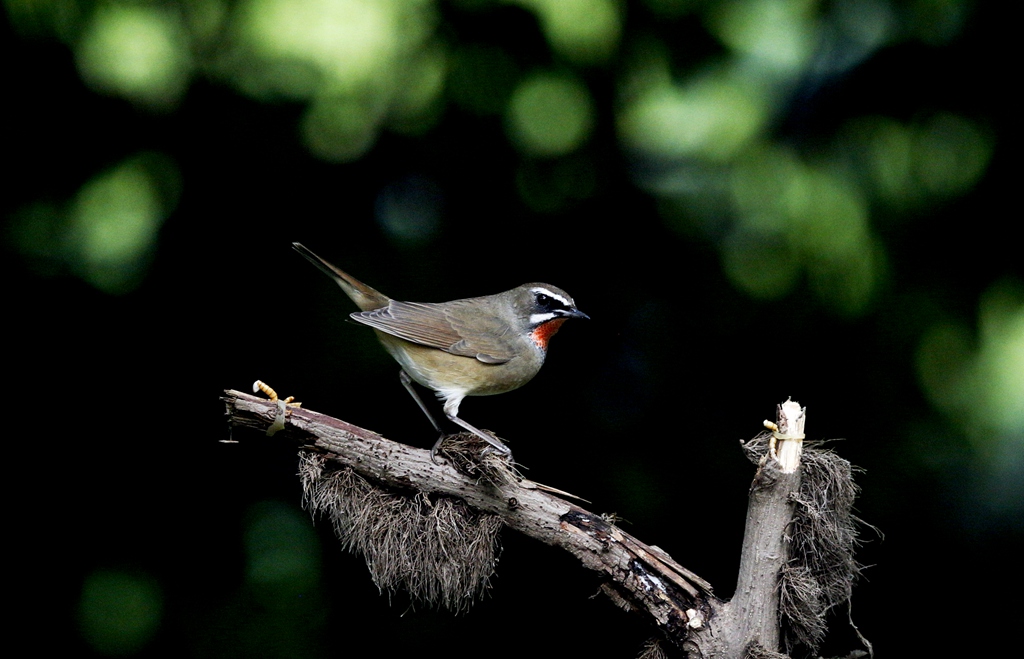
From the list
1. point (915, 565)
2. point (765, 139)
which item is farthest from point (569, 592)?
point (765, 139)

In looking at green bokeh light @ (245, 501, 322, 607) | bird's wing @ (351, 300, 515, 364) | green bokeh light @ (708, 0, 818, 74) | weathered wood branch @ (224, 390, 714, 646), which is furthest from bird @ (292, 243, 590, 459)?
green bokeh light @ (708, 0, 818, 74)

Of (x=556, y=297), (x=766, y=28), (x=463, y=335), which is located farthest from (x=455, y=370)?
(x=766, y=28)

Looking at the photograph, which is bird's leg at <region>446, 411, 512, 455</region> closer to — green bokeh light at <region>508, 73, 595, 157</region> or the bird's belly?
the bird's belly

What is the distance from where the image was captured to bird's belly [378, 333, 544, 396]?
3.02 m

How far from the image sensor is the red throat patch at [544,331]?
3.18m

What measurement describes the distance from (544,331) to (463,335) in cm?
32

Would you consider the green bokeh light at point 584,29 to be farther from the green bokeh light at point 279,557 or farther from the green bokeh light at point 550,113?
the green bokeh light at point 279,557

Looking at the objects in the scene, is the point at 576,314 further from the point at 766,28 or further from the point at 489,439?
the point at 766,28

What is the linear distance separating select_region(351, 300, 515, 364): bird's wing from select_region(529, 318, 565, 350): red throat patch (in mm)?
105

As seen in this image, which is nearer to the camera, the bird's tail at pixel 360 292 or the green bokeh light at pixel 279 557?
the bird's tail at pixel 360 292

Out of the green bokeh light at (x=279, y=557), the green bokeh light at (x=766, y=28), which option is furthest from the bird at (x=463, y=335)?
the green bokeh light at (x=766, y=28)

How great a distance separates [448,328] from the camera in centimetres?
308

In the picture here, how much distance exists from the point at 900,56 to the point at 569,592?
8.48 feet

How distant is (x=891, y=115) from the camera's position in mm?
3363
